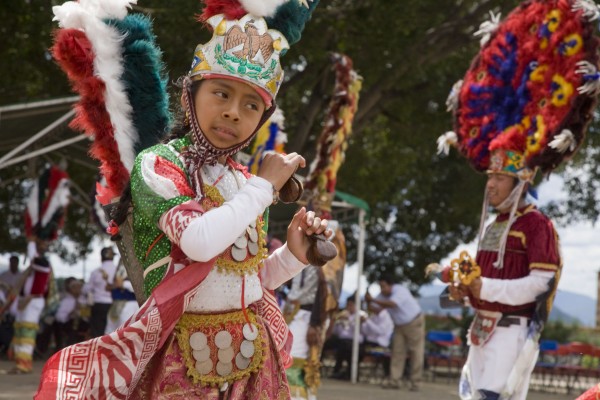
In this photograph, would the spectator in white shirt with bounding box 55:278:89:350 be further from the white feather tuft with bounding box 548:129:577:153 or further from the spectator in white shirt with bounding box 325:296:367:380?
the white feather tuft with bounding box 548:129:577:153

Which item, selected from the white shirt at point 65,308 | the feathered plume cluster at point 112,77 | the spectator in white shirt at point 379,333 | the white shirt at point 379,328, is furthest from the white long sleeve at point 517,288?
the white shirt at point 65,308

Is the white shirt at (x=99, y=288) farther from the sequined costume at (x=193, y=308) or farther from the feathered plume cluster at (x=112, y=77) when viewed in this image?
the sequined costume at (x=193, y=308)

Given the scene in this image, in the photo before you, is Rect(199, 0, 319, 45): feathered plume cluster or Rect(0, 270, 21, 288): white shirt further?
Rect(0, 270, 21, 288): white shirt

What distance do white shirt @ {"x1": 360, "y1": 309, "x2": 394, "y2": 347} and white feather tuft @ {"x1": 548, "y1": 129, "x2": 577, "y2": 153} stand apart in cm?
1028

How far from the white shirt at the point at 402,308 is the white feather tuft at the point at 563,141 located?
912 cm

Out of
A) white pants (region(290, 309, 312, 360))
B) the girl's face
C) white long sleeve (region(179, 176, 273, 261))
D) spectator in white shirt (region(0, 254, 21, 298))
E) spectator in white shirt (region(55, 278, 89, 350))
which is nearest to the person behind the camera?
white long sleeve (region(179, 176, 273, 261))

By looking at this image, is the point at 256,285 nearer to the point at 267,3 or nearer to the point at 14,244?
the point at 267,3

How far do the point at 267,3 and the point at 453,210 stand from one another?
71.0 ft

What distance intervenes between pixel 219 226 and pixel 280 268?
64 centimetres

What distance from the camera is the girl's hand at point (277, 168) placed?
3199mm

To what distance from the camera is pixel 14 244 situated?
27844mm

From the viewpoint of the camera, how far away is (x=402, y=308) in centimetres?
1569

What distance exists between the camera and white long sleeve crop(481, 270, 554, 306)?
250 inches

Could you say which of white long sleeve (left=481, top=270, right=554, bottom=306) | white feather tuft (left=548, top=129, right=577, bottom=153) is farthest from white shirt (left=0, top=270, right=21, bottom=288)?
white feather tuft (left=548, top=129, right=577, bottom=153)
